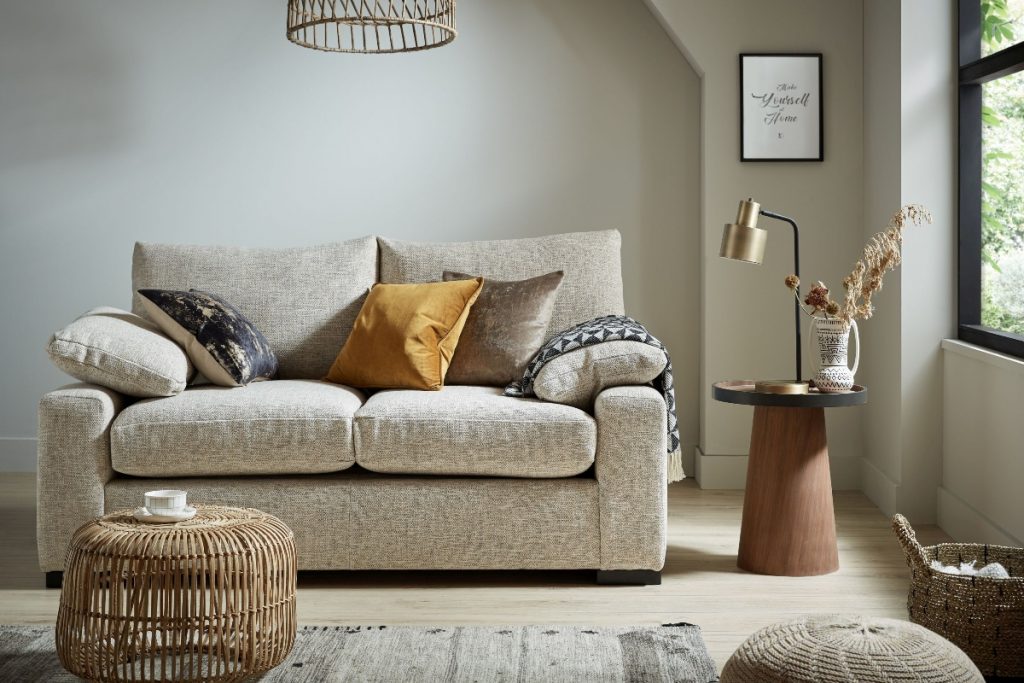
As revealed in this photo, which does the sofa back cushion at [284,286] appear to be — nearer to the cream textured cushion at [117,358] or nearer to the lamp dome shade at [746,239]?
the cream textured cushion at [117,358]

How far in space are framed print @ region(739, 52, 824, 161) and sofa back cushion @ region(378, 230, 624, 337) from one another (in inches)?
33.1

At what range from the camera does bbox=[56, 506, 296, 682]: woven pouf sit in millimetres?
2211

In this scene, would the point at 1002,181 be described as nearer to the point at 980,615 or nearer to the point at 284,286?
the point at 980,615

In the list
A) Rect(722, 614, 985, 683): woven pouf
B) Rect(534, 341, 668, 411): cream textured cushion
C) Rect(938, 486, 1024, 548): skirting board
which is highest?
Rect(534, 341, 668, 411): cream textured cushion

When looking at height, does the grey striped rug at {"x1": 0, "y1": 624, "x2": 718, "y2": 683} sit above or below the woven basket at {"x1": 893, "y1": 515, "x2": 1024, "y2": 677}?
below

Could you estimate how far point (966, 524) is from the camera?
345 centimetres

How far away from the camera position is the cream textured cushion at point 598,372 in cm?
306

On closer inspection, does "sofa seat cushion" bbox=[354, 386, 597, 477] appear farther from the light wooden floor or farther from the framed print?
the framed print

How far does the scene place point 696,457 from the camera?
14.7ft

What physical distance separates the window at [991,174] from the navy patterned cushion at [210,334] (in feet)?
7.65

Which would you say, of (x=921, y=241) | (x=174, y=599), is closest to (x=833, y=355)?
(x=921, y=241)

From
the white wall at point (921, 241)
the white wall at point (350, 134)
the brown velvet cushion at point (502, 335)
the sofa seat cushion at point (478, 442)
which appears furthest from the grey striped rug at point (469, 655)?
the white wall at point (350, 134)

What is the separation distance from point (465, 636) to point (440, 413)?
0.64 metres

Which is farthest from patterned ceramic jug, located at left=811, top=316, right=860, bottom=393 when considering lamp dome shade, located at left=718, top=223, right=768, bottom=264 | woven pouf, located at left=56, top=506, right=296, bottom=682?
woven pouf, located at left=56, top=506, right=296, bottom=682
